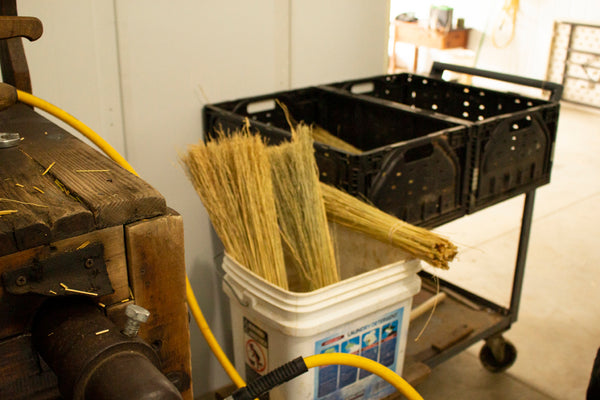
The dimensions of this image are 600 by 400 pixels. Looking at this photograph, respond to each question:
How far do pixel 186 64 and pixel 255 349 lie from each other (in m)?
0.79

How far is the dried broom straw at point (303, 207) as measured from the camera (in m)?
1.41

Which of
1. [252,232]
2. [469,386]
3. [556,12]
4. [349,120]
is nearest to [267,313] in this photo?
[252,232]

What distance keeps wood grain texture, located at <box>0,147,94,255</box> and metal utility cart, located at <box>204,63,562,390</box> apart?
79 centimetres

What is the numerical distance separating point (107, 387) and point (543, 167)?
5.53 feet

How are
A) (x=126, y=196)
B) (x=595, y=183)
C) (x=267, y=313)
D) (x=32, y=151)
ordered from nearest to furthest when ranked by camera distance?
1. (x=126, y=196)
2. (x=32, y=151)
3. (x=267, y=313)
4. (x=595, y=183)

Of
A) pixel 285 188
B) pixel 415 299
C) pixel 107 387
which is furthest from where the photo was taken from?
pixel 415 299

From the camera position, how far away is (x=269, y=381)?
1053mm

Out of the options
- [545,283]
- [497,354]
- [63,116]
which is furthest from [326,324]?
[545,283]

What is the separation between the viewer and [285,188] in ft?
4.71

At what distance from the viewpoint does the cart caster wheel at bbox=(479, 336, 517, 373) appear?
226 centimetres

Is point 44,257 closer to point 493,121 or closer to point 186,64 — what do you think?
point 186,64

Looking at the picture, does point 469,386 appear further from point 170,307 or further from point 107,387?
point 107,387

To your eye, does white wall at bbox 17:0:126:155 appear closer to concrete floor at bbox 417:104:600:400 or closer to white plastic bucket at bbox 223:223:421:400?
white plastic bucket at bbox 223:223:421:400

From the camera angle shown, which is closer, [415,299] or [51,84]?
[51,84]
